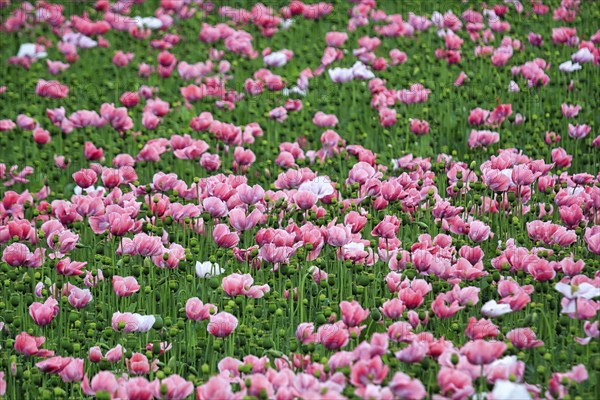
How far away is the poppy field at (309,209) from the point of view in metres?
3.38

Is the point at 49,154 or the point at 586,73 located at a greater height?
the point at 586,73

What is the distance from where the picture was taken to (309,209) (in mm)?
4645

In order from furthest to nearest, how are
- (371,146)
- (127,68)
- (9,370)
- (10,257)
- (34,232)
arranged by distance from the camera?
(127,68) → (371,146) → (34,232) → (10,257) → (9,370)

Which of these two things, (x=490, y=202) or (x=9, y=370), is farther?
(x=490, y=202)

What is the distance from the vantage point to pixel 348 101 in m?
6.82

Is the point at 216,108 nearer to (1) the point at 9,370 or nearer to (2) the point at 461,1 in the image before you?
(2) the point at 461,1

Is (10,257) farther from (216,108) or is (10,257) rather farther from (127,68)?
(127,68)

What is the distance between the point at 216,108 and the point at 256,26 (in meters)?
1.66

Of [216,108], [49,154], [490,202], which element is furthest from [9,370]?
[216,108]

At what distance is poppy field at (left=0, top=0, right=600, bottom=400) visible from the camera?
3379 mm

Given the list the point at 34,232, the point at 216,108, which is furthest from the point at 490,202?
the point at 216,108

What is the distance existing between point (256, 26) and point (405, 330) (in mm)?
5305

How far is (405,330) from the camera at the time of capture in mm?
3328

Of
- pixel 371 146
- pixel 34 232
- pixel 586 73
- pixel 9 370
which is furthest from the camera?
pixel 586 73
